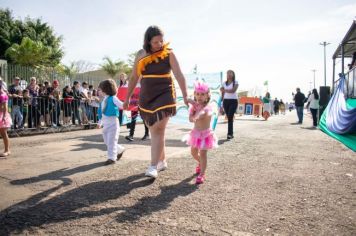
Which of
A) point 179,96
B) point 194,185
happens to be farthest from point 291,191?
point 179,96

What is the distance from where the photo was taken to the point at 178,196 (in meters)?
3.47

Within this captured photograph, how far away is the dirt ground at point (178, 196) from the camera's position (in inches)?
105

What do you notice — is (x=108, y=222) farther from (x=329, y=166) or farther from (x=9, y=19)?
(x=9, y=19)

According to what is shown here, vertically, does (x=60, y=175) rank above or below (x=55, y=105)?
below

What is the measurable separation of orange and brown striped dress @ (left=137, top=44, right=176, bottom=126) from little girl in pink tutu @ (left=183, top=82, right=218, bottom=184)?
0.32 metres

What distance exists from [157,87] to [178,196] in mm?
1450

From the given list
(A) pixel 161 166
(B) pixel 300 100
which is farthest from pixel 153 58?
(B) pixel 300 100

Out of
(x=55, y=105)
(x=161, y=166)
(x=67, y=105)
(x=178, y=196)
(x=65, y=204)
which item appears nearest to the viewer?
(x=65, y=204)

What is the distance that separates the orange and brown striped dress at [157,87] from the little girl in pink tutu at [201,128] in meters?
0.32

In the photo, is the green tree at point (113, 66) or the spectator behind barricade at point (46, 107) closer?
the spectator behind barricade at point (46, 107)

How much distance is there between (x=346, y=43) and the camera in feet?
39.8

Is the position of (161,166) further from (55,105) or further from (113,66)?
(113,66)

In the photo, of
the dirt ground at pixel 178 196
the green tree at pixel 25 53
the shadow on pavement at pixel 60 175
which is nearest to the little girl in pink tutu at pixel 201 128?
the dirt ground at pixel 178 196

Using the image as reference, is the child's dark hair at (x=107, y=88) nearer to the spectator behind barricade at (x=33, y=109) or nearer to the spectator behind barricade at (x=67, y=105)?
the spectator behind barricade at (x=33, y=109)
